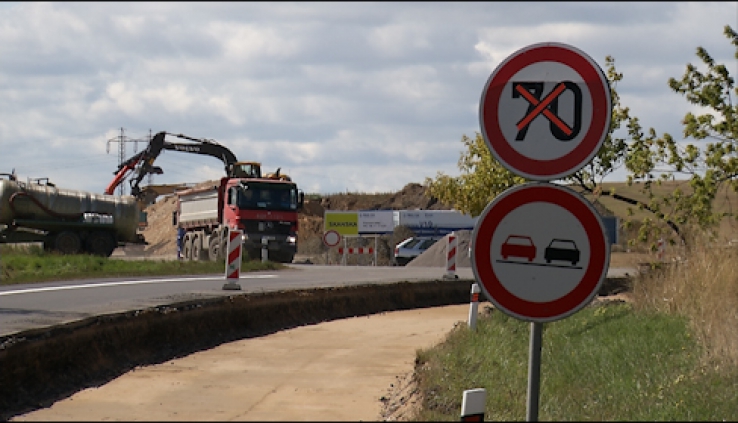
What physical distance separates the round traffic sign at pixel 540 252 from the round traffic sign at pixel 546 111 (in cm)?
18

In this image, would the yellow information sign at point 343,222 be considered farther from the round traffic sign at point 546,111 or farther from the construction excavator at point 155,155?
the round traffic sign at point 546,111

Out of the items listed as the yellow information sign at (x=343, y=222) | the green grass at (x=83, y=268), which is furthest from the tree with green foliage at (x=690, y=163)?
the yellow information sign at (x=343, y=222)

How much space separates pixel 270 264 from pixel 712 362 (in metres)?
24.2

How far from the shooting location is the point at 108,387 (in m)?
10.3

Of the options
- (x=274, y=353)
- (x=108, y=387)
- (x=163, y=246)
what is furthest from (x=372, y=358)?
(x=163, y=246)

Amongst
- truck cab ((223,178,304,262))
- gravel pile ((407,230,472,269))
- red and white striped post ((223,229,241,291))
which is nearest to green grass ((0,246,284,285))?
red and white striped post ((223,229,241,291))

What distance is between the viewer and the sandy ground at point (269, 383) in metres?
8.53

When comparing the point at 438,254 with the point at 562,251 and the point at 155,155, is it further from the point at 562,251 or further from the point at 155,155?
the point at 562,251

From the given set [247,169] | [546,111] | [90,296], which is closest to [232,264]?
[90,296]

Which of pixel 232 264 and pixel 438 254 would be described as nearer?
pixel 232 264

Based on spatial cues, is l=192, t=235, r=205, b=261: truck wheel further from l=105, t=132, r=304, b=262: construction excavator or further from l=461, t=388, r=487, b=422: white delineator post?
l=461, t=388, r=487, b=422: white delineator post

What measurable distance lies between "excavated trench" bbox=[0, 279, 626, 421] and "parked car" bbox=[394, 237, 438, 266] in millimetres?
28164

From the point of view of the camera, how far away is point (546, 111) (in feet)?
18.8

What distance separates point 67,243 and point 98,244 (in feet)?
5.29
